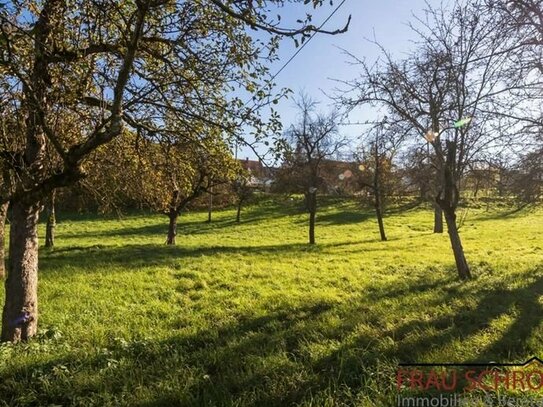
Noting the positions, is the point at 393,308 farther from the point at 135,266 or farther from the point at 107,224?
the point at 107,224

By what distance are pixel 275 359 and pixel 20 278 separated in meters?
4.00

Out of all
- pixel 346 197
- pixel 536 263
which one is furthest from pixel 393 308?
pixel 346 197

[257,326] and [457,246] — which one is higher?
[457,246]

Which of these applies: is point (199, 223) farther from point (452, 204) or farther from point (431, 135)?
point (431, 135)

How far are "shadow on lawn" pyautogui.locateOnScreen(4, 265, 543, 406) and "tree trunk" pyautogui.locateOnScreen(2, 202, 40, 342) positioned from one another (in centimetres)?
137

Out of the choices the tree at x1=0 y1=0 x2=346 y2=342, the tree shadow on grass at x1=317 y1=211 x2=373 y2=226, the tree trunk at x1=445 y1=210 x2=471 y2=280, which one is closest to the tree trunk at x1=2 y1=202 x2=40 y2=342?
the tree at x1=0 y1=0 x2=346 y2=342

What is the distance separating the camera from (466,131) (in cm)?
1095

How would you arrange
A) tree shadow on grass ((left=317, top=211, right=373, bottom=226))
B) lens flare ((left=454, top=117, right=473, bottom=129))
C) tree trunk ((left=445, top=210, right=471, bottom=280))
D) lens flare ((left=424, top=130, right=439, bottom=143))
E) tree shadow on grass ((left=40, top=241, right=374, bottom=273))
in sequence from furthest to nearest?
tree shadow on grass ((left=317, top=211, right=373, bottom=226)), tree shadow on grass ((left=40, top=241, right=374, bottom=273)), tree trunk ((left=445, top=210, right=471, bottom=280)), lens flare ((left=424, top=130, right=439, bottom=143)), lens flare ((left=454, top=117, right=473, bottom=129))

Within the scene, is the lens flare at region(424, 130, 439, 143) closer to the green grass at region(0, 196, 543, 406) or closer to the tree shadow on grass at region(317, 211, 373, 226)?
the green grass at region(0, 196, 543, 406)

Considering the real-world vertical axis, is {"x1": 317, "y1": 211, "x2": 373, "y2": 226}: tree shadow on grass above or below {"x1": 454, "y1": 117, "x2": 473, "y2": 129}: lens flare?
below

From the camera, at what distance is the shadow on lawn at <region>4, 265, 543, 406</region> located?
164 inches

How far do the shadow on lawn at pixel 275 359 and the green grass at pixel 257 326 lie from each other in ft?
0.06

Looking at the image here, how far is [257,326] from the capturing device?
7.07 meters

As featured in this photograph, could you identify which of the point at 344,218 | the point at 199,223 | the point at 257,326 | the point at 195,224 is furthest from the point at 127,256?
the point at 344,218
